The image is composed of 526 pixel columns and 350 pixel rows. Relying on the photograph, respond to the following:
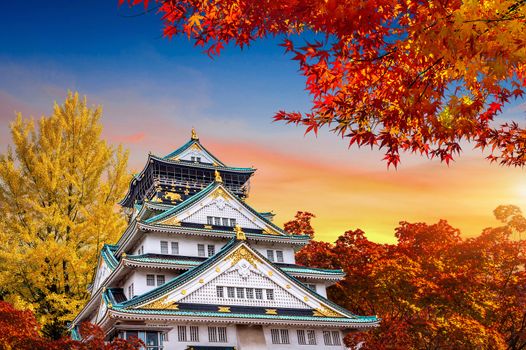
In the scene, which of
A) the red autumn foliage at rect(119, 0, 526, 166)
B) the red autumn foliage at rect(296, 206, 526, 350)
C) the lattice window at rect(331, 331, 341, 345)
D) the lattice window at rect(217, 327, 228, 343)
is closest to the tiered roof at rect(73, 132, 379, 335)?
the lattice window at rect(331, 331, 341, 345)

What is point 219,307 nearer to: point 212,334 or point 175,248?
point 212,334

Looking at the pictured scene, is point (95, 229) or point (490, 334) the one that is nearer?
point (490, 334)

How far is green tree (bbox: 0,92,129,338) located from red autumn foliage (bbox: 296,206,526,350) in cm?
1681

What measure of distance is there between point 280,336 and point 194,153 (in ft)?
57.1

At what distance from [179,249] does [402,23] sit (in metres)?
24.7

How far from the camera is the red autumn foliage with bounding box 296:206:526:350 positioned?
102ft

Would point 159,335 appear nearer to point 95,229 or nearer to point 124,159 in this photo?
point 95,229

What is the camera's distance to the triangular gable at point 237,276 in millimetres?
25609

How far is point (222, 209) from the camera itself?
34.0 meters

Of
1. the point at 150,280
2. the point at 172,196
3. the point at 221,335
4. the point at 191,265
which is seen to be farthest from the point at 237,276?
the point at 172,196

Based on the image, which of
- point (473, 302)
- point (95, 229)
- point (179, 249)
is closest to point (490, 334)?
point (473, 302)

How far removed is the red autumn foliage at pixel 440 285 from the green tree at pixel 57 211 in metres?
16.8

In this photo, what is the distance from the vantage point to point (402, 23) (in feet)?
29.0

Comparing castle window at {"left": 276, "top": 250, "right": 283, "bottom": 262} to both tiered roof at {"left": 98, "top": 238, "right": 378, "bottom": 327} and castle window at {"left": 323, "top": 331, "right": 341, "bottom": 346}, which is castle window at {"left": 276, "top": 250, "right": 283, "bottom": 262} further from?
castle window at {"left": 323, "top": 331, "right": 341, "bottom": 346}
